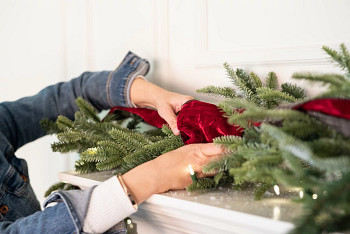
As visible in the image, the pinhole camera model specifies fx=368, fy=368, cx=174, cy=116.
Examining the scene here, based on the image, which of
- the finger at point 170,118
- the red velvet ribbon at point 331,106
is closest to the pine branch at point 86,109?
the finger at point 170,118

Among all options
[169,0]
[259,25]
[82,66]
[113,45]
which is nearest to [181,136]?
[259,25]

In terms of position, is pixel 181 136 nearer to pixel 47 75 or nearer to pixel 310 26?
pixel 310 26

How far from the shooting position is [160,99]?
2.92 ft

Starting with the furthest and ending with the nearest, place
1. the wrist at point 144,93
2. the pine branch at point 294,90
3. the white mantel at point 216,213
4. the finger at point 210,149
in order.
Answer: the wrist at point 144,93
the pine branch at point 294,90
the finger at point 210,149
the white mantel at point 216,213

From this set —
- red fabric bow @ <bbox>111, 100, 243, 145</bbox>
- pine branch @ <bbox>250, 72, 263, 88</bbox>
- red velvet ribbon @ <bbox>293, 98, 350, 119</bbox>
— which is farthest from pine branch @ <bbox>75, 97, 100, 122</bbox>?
red velvet ribbon @ <bbox>293, 98, 350, 119</bbox>

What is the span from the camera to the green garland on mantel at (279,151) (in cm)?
40

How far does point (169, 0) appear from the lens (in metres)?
0.96

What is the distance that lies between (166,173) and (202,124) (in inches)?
4.5

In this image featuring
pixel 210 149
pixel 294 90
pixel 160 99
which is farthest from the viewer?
pixel 160 99

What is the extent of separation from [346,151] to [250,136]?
15cm

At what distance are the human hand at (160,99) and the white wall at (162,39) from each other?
0.09m

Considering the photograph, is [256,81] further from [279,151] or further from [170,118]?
[279,151]

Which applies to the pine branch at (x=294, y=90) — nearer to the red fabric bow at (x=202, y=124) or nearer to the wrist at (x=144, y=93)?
the red fabric bow at (x=202, y=124)

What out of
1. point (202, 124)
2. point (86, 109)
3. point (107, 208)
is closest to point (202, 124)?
point (202, 124)
